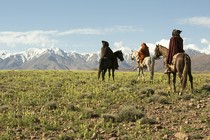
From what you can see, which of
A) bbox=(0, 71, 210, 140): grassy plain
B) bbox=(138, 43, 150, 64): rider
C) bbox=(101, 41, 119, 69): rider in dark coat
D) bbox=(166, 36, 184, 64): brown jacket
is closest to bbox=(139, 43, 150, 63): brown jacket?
bbox=(138, 43, 150, 64): rider

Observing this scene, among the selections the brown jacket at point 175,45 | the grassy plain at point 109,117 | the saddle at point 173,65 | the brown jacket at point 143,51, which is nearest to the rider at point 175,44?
the brown jacket at point 175,45

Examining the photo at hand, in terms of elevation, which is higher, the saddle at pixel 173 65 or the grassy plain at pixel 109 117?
the saddle at pixel 173 65

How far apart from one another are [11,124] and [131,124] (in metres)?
4.31

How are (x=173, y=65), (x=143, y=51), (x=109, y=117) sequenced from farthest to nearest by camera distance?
(x=143, y=51)
(x=173, y=65)
(x=109, y=117)

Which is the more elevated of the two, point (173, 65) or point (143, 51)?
point (143, 51)

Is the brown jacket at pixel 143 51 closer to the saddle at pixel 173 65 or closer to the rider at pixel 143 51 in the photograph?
the rider at pixel 143 51

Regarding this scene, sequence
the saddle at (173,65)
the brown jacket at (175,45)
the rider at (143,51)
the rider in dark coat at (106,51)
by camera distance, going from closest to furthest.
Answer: the saddle at (173,65)
the brown jacket at (175,45)
the rider in dark coat at (106,51)
the rider at (143,51)

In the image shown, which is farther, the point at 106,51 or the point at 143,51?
the point at 143,51

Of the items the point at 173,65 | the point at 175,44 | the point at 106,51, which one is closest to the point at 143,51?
the point at 106,51

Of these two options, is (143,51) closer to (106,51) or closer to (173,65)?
(106,51)

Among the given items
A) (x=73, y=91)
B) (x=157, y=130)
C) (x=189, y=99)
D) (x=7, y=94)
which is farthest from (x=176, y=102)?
(x=7, y=94)

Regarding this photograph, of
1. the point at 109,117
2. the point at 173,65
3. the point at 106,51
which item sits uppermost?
the point at 106,51

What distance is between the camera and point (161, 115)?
45.2 feet

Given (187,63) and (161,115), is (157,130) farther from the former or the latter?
(187,63)
